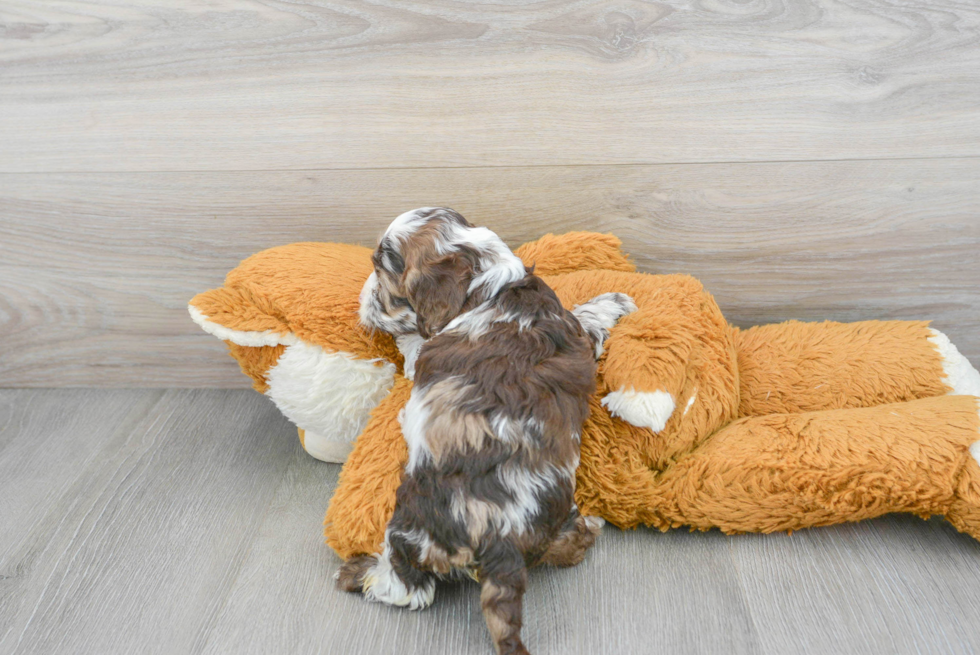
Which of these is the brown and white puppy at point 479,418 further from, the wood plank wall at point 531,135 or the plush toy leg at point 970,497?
Answer: the plush toy leg at point 970,497

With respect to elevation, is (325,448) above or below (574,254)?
below

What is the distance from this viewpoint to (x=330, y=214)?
7.28 ft

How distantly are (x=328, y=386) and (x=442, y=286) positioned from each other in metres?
0.50

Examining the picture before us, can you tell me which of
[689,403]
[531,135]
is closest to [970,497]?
[689,403]

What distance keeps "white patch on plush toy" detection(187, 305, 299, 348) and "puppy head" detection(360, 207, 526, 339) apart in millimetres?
337

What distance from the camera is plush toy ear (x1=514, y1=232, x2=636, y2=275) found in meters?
2.05

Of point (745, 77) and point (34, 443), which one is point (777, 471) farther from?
point (34, 443)

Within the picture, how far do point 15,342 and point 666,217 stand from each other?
7.46 feet

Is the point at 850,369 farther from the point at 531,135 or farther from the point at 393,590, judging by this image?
the point at 393,590

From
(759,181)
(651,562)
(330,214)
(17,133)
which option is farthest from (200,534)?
(759,181)

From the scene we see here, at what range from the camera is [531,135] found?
2.09 m

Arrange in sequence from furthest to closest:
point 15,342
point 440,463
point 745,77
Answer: point 15,342
point 745,77
point 440,463

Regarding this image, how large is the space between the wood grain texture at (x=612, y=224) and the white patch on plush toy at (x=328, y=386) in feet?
1.68

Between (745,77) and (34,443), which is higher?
(745,77)
